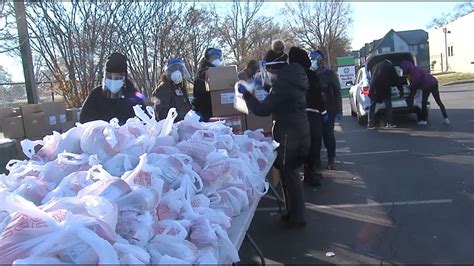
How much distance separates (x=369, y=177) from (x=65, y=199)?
582cm

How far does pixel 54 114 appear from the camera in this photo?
9.05 m

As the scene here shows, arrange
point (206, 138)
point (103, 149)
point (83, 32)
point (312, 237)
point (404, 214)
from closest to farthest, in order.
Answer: point (103, 149), point (206, 138), point (312, 237), point (404, 214), point (83, 32)

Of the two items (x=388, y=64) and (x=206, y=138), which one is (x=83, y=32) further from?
(x=206, y=138)

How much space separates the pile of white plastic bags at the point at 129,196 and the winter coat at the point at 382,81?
334 inches

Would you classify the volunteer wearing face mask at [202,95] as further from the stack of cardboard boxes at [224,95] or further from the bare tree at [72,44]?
the bare tree at [72,44]

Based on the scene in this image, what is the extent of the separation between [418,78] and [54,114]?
8385 mm

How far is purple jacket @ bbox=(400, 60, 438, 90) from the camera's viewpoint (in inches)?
476

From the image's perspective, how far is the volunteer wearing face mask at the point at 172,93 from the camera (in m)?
6.47

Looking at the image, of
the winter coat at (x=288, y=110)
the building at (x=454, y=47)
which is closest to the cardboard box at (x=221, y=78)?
the winter coat at (x=288, y=110)

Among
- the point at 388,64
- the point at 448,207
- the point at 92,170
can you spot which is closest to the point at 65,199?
the point at 92,170

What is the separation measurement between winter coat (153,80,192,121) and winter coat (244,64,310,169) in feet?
4.72

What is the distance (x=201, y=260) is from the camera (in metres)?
2.57

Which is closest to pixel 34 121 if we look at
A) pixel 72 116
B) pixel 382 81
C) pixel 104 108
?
pixel 72 116

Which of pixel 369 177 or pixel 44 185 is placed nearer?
pixel 44 185
